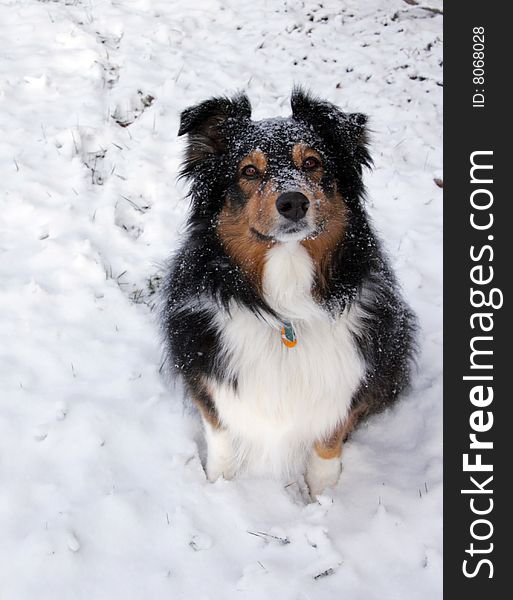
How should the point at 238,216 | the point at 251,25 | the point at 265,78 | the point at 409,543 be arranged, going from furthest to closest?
the point at 251,25
the point at 265,78
the point at 409,543
the point at 238,216

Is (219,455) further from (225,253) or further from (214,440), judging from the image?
(225,253)

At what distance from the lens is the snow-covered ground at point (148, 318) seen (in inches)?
117

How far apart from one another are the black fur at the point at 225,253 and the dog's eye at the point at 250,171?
0.22 feet

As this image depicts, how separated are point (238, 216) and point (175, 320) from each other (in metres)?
0.73

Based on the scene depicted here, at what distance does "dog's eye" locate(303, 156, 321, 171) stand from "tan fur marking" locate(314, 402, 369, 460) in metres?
1.34

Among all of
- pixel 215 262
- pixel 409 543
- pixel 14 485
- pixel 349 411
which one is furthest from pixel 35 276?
pixel 409 543

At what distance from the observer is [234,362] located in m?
2.99

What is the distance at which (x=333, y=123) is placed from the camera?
2973mm

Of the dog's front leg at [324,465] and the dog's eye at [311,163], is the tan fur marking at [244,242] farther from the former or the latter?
the dog's front leg at [324,465]

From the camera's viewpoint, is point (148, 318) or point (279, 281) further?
point (148, 318)

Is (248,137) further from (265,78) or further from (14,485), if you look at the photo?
Answer: (265,78)

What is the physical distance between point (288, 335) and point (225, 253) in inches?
21.4

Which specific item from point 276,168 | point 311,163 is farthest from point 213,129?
point 311,163

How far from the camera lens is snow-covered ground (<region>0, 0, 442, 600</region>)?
297 cm
